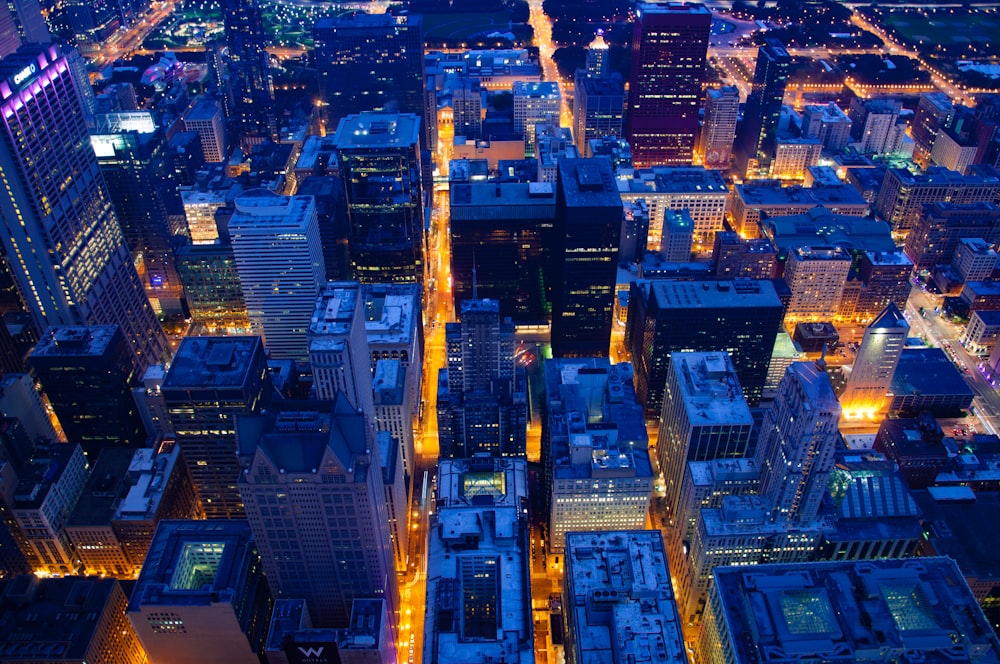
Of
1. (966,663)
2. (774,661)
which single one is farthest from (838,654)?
(966,663)

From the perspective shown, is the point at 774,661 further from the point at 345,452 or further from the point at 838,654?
the point at 345,452

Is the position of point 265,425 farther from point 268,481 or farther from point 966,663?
point 966,663

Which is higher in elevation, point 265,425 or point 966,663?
point 265,425

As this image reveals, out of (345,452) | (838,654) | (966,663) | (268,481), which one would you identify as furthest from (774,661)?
(268,481)

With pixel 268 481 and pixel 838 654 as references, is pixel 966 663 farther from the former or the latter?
pixel 268 481

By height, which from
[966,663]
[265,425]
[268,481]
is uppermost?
[265,425]

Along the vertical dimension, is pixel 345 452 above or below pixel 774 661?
above

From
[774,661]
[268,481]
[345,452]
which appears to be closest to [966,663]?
[774,661]
